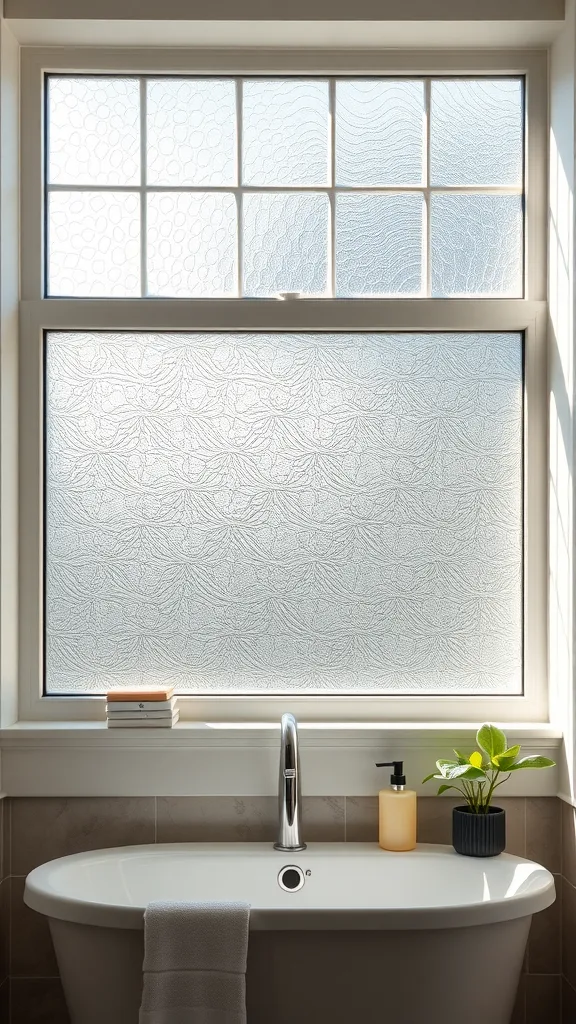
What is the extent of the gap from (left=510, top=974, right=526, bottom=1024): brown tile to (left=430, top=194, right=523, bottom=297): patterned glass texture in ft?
5.64

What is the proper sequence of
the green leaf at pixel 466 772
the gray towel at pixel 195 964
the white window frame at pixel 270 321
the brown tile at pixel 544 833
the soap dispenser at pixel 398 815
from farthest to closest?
the white window frame at pixel 270 321
the brown tile at pixel 544 833
the soap dispenser at pixel 398 815
the green leaf at pixel 466 772
the gray towel at pixel 195 964

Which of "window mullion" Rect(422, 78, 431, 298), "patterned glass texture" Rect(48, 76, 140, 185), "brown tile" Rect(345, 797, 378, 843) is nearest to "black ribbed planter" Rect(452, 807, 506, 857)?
"brown tile" Rect(345, 797, 378, 843)

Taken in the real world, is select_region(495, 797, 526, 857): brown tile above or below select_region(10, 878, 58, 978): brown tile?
above

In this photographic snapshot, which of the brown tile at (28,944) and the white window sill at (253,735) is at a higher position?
the white window sill at (253,735)

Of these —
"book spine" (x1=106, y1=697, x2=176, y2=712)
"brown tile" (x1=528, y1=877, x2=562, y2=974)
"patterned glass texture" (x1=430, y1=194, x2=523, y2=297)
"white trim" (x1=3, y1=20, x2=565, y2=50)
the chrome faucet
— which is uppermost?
"white trim" (x1=3, y1=20, x2=565, y2=50)

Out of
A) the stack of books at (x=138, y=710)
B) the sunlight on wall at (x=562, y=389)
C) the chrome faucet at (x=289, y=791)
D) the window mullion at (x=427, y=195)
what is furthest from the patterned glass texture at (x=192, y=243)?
the chrome faucet at (x=289, y=791)

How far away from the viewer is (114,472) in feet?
7.69

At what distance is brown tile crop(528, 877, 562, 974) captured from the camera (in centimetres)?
215

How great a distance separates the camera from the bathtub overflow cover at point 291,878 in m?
2.05

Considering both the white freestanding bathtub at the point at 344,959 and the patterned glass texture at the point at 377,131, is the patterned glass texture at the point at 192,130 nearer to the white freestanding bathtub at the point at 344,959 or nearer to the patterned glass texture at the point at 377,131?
the patterned glass texture at the point at 377,131

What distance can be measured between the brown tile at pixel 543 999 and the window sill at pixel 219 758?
44 centimetres

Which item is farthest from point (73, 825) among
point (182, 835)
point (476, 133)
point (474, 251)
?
point (476, 133)

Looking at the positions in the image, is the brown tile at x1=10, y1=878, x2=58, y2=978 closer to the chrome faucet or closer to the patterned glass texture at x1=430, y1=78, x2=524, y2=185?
the chrome faucet

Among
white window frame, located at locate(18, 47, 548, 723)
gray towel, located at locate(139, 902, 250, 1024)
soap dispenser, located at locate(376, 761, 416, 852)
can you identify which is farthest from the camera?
white window frame, located at locate(18, 47, 548, 723)
